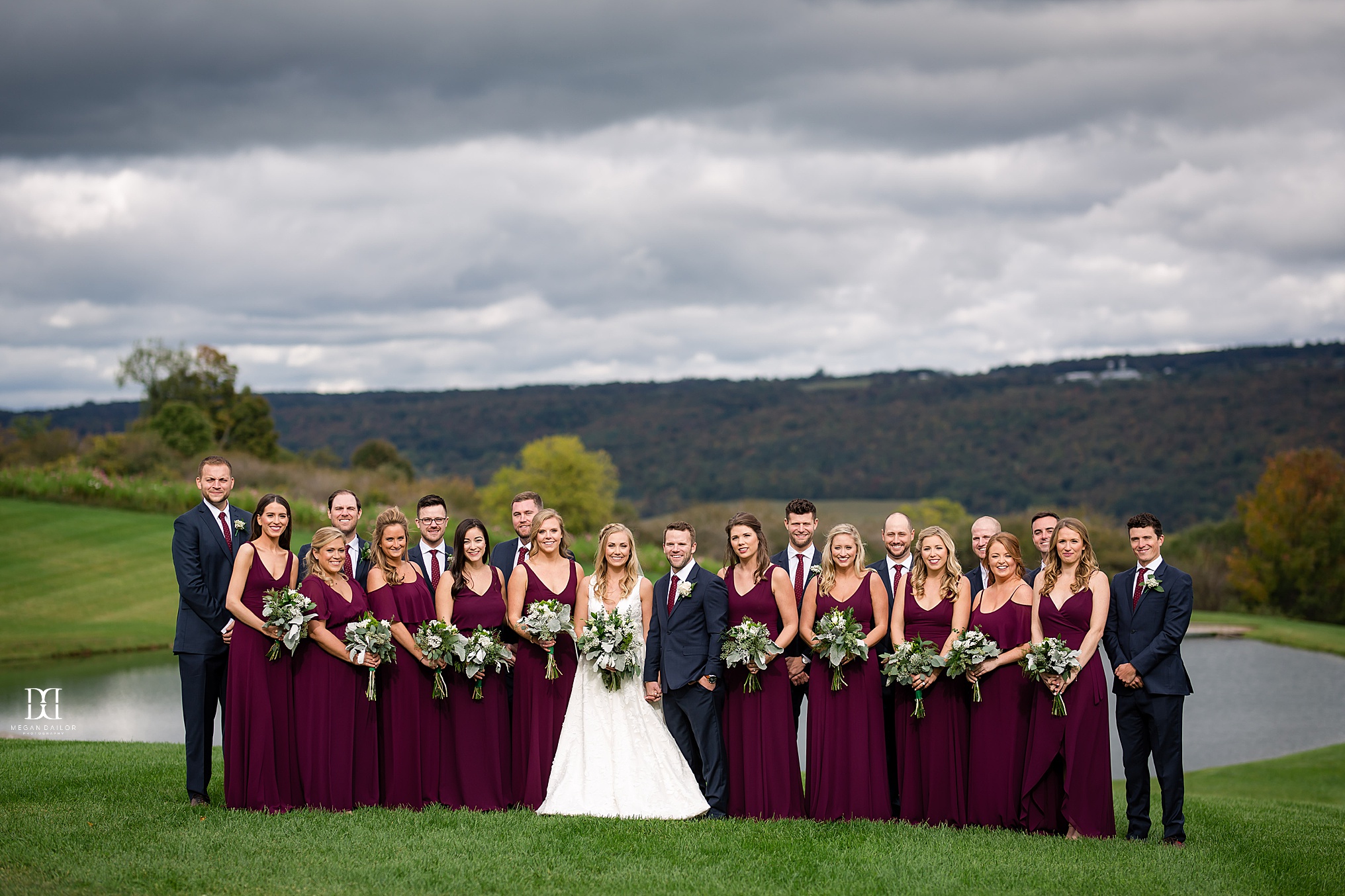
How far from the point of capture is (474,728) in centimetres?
912

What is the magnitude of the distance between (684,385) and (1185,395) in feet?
174

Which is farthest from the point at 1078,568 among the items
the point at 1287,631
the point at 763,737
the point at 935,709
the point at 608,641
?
the point at 1287,631

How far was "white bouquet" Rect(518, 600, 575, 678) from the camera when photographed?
8.87 metres

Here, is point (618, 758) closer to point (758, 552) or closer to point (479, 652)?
point (479, 652)

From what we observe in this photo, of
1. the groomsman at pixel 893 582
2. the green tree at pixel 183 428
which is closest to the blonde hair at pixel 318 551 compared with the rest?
the groomsman at pixel 893 582

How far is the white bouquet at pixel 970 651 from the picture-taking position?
8562 mm

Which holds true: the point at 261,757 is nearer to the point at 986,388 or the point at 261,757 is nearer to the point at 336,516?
the point at 336,516

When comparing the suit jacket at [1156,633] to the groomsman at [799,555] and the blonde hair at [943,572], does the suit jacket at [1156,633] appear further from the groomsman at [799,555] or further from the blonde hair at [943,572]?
the groomsman at [799,555]

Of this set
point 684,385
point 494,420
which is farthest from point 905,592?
point 684,385

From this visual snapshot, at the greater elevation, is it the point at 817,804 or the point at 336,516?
the point at 336,516

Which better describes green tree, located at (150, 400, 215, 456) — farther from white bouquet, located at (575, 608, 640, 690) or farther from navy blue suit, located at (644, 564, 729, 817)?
navy blue suit, located at (644, 564, 729, 817)

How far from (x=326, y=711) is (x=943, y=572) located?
530 centimetres

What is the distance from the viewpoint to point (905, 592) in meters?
9.12

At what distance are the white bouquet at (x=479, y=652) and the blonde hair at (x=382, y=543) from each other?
849mm
